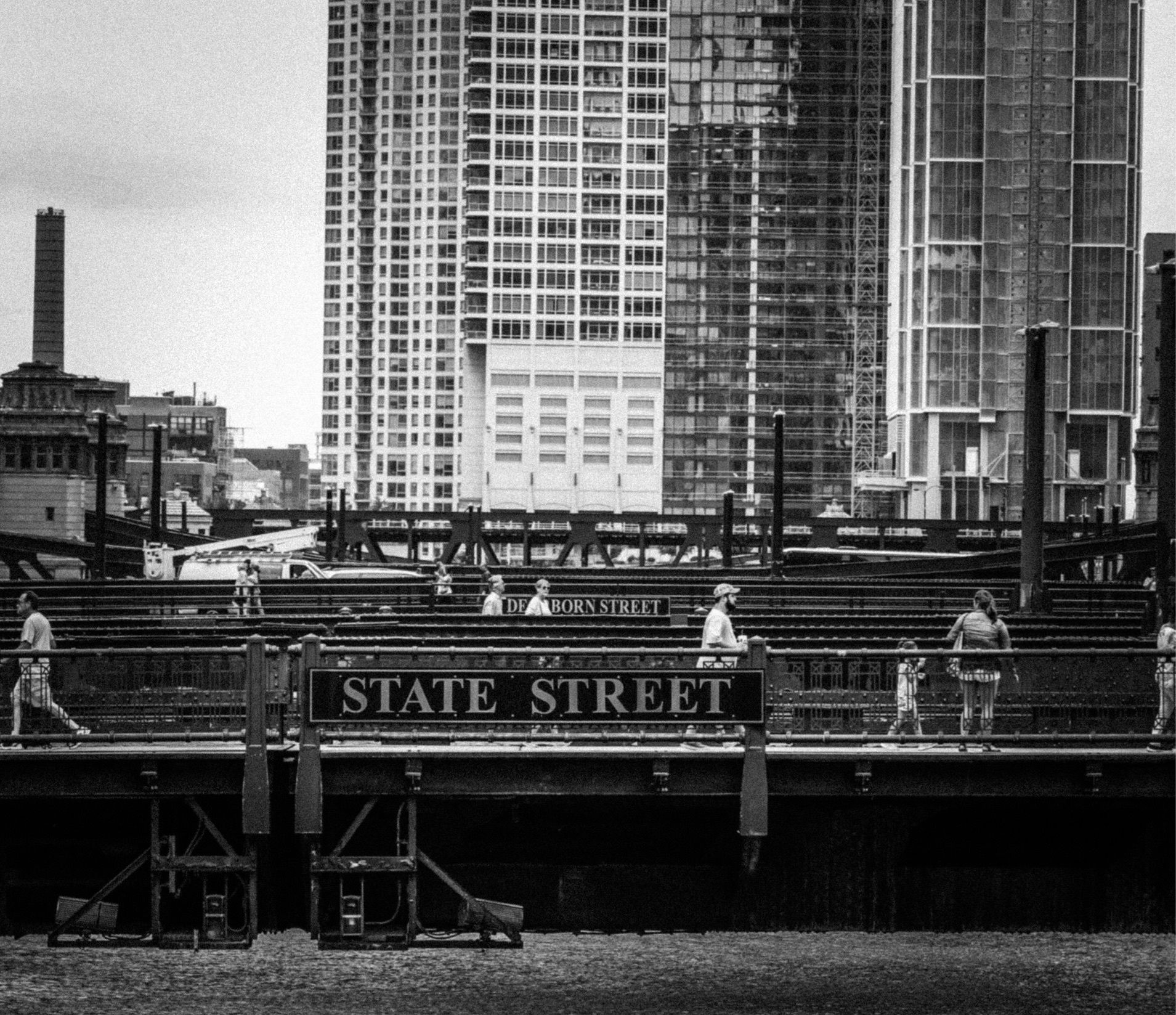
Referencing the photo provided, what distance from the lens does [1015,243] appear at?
131 metres

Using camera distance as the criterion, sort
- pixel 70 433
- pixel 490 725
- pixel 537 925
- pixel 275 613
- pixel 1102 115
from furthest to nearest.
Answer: pixel 1102 115 < pixel 70 433 < pixel 275 613 < pixel 537 925 < pixel 490 725

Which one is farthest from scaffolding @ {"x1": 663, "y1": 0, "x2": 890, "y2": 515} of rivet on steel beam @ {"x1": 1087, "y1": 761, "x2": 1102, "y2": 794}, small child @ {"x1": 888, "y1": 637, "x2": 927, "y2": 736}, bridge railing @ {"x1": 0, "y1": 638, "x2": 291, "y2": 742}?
bridge railing @ {"x1": 0, "y1": 638, "x2": 291, "y2": 742}

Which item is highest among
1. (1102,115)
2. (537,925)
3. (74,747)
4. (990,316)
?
(1102,115)

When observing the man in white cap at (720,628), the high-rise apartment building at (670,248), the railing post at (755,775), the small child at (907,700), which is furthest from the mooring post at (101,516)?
the high-rise apartment building at (670,248)

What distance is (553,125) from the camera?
155875mm

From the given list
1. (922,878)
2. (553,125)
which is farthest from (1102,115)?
(922,878)

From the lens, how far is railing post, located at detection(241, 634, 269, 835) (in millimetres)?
17234

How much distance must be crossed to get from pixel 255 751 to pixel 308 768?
1.71 feet

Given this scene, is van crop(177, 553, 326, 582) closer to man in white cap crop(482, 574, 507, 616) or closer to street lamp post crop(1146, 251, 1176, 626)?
man in white cap crop(482, 574, 507, 616)

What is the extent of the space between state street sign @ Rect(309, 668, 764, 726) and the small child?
5.68ft

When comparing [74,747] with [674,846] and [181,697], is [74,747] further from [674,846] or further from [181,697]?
[674,846]

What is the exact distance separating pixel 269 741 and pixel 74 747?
195 centimetres

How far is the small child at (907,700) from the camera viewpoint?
1844 centimetres

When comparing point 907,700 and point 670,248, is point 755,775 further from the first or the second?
point 670,248
